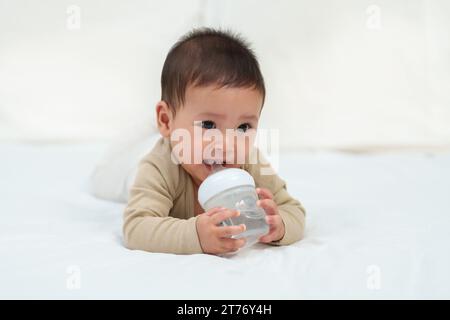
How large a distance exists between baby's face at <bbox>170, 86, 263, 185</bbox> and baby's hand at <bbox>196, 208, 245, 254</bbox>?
133 millimetres

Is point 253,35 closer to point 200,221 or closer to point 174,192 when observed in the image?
point 174,192

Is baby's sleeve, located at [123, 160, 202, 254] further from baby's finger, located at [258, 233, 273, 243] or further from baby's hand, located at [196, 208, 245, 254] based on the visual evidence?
baby's finger, located at [258, 233, 273, 243]

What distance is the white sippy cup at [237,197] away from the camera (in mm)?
960

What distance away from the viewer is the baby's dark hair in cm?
102

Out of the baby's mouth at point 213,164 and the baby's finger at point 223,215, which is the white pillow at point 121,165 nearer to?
the baby's mouth at point 213,164

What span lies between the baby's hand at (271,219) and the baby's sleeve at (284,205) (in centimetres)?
2

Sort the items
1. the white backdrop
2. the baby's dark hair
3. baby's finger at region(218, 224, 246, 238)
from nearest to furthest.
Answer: baby's finger at region(218, 224, 246, 238)
the baby's dark hair
the white backdrop

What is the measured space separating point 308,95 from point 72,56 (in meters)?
0.97

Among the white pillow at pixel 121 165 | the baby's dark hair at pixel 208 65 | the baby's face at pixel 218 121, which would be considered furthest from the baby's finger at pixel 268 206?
the white pillow at pixel 121 165

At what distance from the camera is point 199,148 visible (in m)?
1.05

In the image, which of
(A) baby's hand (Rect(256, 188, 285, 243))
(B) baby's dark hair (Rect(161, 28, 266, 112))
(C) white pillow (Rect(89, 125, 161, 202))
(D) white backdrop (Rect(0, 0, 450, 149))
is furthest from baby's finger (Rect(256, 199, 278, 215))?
(D) white backdrop (Rect(0, 0, 450, 149))

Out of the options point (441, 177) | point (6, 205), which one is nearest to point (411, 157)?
point (441, 177)

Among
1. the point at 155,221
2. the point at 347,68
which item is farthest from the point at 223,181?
the point at 347,68

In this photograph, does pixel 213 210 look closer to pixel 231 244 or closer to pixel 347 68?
pixel 231 244
